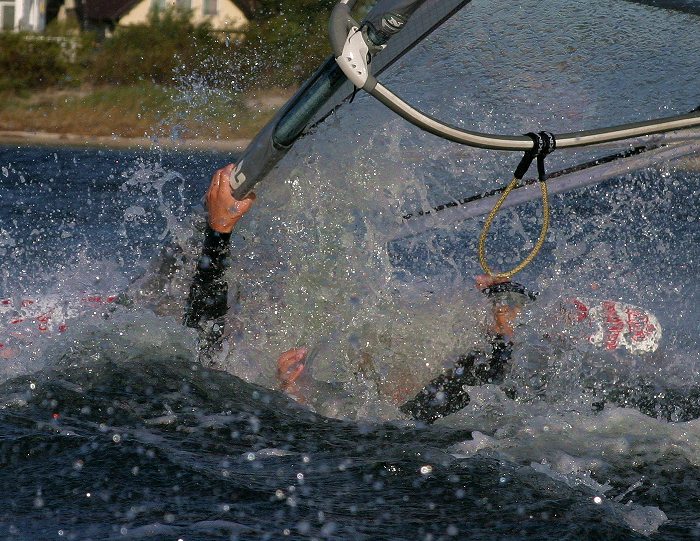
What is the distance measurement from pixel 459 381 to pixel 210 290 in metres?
1.12

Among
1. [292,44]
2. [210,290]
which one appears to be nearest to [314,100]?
[210,290]

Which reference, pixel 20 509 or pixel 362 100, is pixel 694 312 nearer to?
pixel 362 100

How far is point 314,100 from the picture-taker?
4.18m

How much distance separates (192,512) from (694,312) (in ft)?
15.8

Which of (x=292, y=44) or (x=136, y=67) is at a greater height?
(x=292, y=44)

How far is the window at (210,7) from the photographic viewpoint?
3209 centimetres

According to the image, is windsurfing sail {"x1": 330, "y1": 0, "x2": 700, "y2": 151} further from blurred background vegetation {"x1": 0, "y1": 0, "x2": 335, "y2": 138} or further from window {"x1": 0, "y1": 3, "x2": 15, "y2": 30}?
window {"x1": 0, "y1": 3, "x2": 15, "y2": 30}

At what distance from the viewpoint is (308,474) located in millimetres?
3342

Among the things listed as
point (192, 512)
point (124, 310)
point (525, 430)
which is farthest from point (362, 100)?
point (192, 512)

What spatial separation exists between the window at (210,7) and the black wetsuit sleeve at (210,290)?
28.4 meters

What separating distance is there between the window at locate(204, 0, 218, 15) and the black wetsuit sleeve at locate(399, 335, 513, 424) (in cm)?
2855

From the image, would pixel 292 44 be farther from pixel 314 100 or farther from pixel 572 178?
pixel 314 100

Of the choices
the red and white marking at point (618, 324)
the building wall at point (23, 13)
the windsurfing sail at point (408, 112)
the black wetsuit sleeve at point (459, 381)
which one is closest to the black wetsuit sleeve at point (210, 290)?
the black wetsuit sleeve at point (459, 381)

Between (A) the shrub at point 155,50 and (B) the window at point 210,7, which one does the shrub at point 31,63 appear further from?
(B) the window at point 210,7
